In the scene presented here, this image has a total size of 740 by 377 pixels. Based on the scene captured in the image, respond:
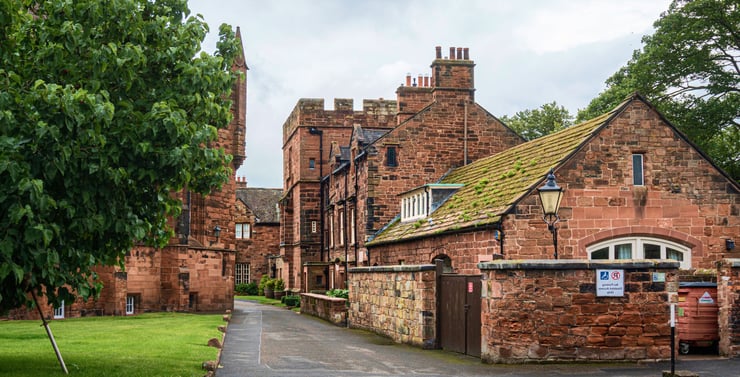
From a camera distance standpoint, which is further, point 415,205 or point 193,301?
point 193,301

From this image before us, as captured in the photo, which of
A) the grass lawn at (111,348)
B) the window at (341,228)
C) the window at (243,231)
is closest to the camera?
the grass lawn at (111,348)

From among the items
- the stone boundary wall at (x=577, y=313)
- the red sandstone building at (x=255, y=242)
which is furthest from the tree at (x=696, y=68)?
the red sandstone building at (x=255, y=242)

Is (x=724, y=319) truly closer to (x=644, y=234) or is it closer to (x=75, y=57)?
(x=644, y=234)

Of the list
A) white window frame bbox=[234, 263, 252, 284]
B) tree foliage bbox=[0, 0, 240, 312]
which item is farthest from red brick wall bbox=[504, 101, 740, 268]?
white window frame bbox=[234, 263, 252, 284]

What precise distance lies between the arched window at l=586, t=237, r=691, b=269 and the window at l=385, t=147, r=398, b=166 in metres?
15.5

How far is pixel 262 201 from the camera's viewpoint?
77875 millimetres

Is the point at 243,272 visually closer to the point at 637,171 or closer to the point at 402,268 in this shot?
the point at 402,268

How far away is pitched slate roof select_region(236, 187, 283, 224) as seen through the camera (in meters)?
75.8

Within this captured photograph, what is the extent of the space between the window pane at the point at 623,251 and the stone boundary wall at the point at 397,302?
586cm

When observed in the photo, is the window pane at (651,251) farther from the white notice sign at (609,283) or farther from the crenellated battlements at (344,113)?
the crenellated battlements at (344,113)

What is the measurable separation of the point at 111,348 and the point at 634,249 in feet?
46.5


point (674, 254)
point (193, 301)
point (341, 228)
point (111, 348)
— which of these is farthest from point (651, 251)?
point (341, 228)

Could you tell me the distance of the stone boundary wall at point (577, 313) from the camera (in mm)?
16250


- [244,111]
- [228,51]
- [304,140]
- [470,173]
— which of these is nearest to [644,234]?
[470,173]
